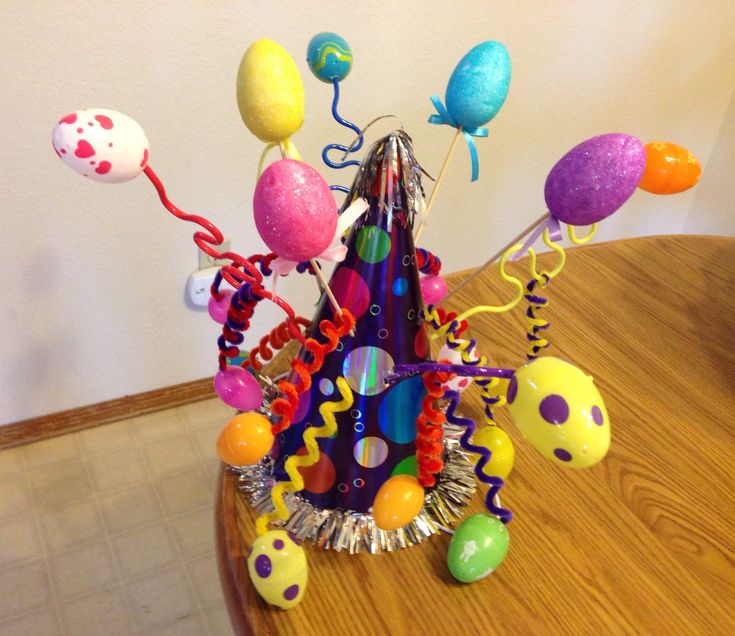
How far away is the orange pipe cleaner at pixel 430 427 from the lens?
0.55m

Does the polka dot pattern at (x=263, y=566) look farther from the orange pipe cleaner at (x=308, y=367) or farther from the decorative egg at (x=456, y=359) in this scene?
the decorative egg at (x=456, y=359)

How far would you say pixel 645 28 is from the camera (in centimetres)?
160

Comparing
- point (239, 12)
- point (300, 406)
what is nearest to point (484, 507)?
point (300, 406)

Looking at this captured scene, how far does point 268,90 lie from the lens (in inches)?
19.9

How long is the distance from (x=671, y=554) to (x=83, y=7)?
42.4 inches

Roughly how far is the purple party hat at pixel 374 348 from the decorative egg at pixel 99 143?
17 cm

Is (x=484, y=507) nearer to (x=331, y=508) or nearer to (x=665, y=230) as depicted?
(x=331, y=508)

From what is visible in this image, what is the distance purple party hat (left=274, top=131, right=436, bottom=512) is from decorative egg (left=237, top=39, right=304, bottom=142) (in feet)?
0.23

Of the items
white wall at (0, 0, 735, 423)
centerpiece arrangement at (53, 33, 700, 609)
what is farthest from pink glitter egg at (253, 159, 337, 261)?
white wall at (0, 0, 735, 423)

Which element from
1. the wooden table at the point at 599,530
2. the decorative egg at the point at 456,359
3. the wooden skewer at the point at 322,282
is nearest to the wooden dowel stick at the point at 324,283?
the wooden skewer at the point at 322,282

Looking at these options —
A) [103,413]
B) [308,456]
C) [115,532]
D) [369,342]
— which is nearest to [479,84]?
[369,342]

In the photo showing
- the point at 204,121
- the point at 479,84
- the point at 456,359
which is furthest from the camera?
the point at 204,121

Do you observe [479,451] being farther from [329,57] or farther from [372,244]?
[329,57]

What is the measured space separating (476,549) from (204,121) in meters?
0.95
